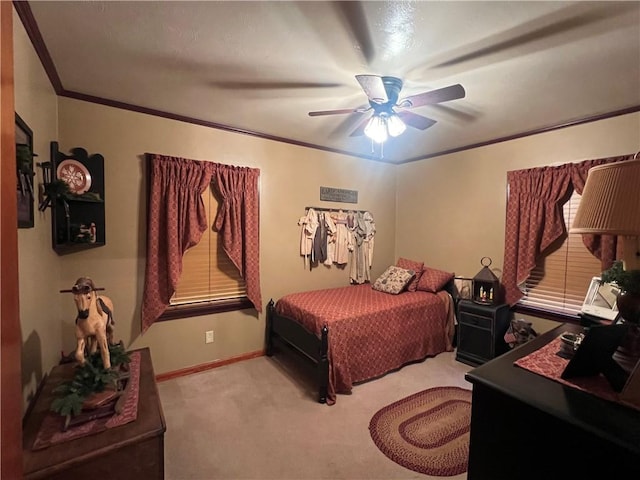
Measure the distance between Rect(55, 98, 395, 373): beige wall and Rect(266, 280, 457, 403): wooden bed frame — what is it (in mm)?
131

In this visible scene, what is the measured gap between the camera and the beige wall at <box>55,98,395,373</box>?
2.57 meters

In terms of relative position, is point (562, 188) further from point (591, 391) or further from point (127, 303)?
point (127, 303)

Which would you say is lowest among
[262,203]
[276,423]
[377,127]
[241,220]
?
[276,423]

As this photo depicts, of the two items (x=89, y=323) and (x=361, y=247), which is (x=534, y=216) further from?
(x=89, y=323)

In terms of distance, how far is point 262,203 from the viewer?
3.42 meters

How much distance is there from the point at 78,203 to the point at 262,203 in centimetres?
165

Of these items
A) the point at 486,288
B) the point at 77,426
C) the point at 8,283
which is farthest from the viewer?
the point at 486,288

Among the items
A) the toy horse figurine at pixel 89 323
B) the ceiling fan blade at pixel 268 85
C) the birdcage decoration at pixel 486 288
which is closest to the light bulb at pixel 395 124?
the ceiling fan blade at pixel 268 85

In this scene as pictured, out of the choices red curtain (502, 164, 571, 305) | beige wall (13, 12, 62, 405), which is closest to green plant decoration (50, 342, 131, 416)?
beige wall (13, 12, 62, 405)

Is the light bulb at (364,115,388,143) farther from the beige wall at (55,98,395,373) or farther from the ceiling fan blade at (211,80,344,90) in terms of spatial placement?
the beige wall at (55,98,395,373)

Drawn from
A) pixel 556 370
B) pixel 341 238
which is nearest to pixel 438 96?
pixel 556 370

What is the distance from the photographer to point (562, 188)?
2.88 metres

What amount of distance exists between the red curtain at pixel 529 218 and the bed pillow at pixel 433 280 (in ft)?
2.02

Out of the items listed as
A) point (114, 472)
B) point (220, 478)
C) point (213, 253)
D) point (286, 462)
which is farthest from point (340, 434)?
point (213, 253)
